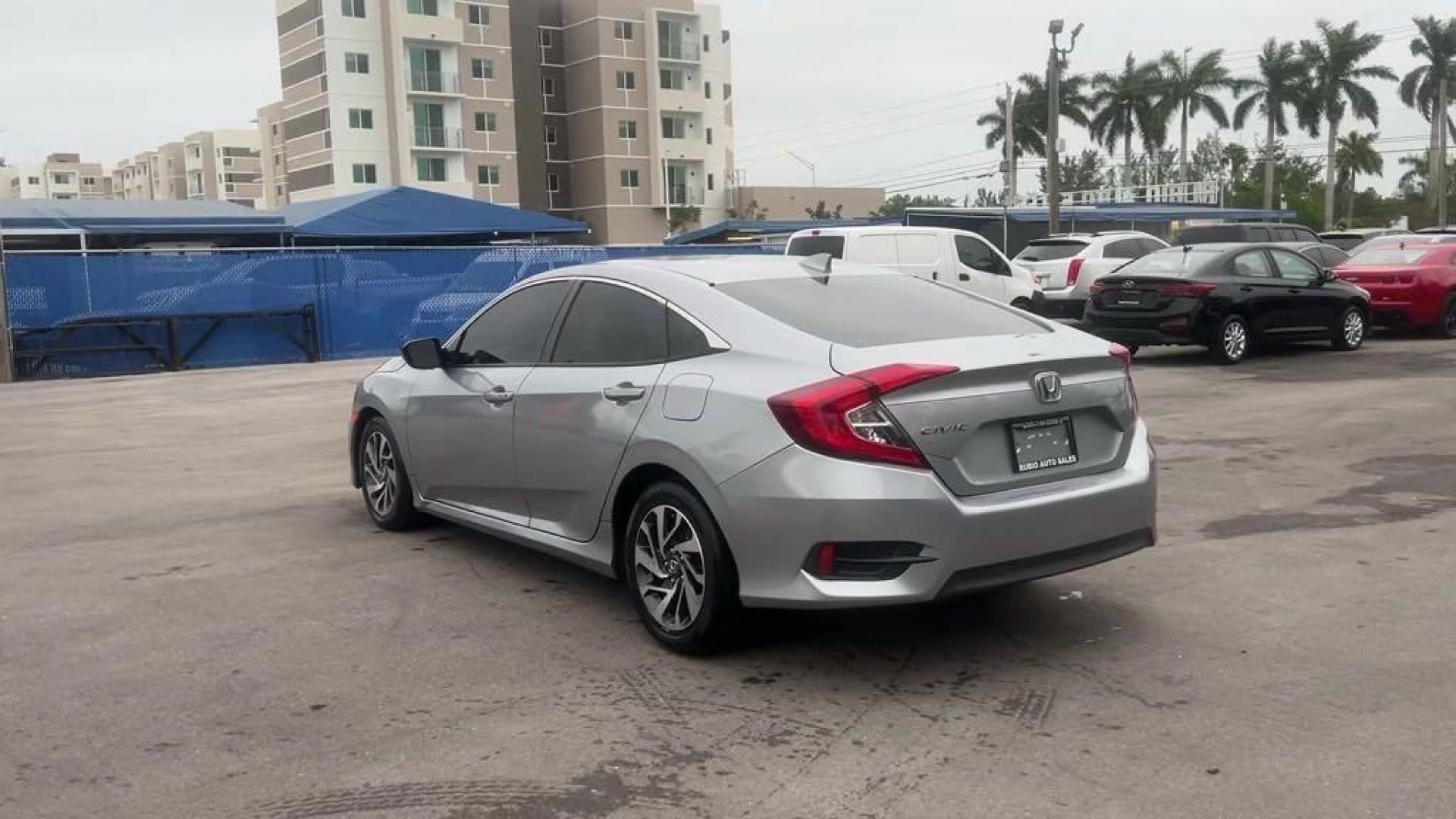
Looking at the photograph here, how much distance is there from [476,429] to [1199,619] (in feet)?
11.3

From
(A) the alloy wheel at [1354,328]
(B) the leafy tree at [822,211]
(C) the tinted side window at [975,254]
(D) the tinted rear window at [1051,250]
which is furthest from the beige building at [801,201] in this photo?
(A) the alloy wheel at [1354,328]

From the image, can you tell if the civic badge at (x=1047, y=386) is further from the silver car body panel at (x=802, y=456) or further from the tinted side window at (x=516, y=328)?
the tinted side window at (x=516, y=328)

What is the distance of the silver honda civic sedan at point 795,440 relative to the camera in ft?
14.7

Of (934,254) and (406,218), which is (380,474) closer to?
(934,254)

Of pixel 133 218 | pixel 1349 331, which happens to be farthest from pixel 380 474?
pixel 133 218

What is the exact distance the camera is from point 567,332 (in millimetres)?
5938

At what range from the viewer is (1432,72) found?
6988 centimetres

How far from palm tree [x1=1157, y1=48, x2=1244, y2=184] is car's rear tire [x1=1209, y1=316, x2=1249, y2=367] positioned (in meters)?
58.5

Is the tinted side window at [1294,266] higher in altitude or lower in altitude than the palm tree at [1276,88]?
lower

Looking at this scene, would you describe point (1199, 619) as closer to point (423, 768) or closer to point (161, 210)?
point (423, 768)

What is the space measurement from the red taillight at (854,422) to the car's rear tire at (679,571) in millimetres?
558

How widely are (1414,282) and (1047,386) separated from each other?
53.5ft

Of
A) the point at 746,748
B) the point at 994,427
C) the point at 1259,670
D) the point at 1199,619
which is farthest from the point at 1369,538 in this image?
the point at 746,748

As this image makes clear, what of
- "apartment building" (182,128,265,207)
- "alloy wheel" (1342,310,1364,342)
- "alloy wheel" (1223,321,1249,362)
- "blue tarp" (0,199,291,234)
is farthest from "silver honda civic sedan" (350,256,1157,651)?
"apartment building" (182,128,265,207)
